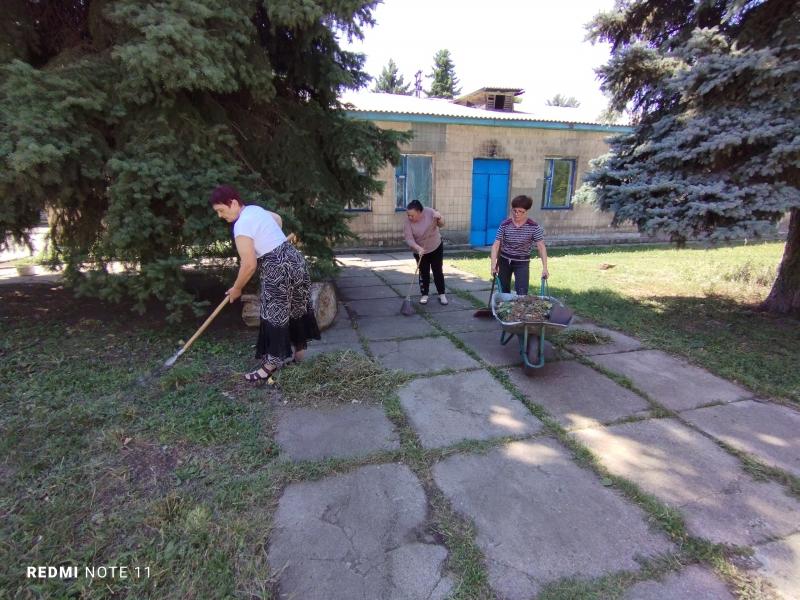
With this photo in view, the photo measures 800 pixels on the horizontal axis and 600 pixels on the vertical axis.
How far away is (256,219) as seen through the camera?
3.32 meters

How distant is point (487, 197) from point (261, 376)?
973 centimetres

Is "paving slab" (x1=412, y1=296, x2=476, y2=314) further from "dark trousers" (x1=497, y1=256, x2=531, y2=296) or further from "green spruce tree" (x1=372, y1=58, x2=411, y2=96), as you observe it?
"green spruce tree" (x1=372, y1=58, x2=411, y2=96)

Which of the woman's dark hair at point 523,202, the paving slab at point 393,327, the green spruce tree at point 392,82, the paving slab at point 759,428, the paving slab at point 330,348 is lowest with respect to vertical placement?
the paving slab at point 759,428

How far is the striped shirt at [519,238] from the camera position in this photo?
4.61 meters

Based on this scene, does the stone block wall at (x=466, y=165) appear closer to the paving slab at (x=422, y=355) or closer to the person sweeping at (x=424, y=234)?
the person sweeping at (x=424, y=234)

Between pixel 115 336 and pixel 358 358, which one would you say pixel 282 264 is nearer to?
pixel 358 358

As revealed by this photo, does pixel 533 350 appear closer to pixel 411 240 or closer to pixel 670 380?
pixel 670 380

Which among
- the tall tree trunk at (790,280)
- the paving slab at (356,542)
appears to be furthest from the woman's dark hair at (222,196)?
the tall tree trunk at (790,280)

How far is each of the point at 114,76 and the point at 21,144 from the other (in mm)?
1086

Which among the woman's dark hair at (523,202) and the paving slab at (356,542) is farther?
the woman's dark hair at (523,202)

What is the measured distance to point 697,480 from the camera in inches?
96.0

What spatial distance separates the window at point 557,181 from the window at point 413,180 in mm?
3697

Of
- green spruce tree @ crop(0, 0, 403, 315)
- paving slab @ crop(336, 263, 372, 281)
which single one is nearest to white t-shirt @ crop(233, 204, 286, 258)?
green spruce tree @ crop(0, 0, 403, 315)

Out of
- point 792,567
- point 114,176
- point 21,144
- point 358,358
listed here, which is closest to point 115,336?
point 114,176
